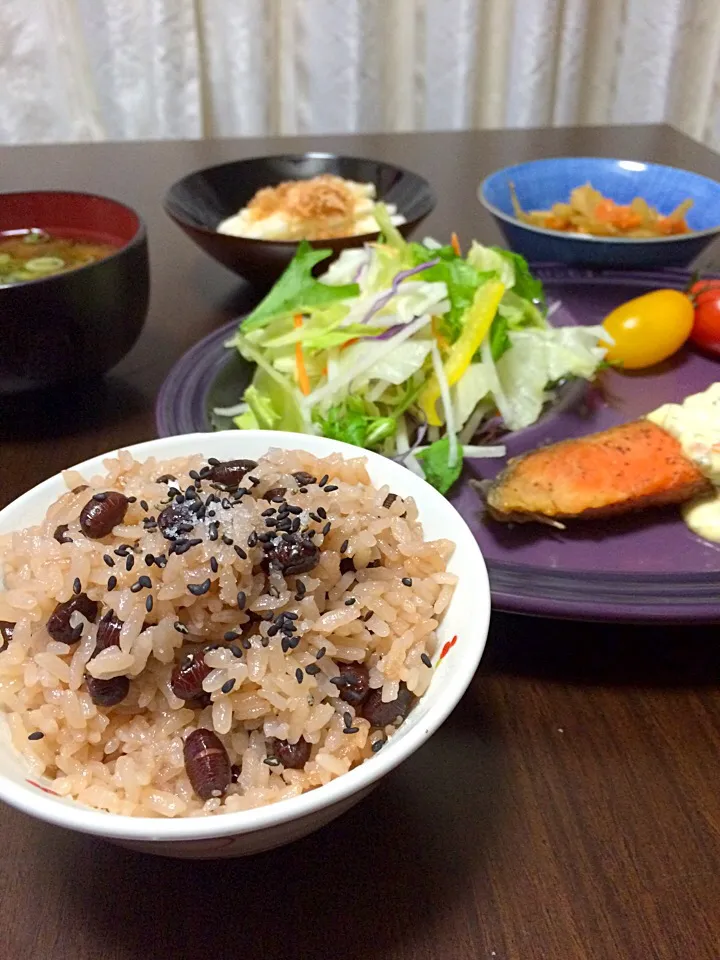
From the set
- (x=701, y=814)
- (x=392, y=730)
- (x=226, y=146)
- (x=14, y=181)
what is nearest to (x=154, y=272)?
(x=14, y=181)

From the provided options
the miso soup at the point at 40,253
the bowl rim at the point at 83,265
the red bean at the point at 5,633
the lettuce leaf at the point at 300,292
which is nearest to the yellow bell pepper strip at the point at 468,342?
the lettuce leaf at the point at 300,292

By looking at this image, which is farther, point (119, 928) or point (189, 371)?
point (189, 371)

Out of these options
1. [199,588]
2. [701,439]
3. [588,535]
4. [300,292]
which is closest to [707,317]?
[701,439]

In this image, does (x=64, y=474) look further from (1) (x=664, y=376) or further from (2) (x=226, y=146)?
(2) (x=226, y=146)

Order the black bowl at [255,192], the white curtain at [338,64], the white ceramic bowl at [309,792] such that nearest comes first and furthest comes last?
the white ceramic bowl at [309,792]
the black bowl at [255,192]
the white curtain at [338,64]

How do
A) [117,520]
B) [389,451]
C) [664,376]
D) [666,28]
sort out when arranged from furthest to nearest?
[666,28] → [664,376] → [389,451] → [117,520]

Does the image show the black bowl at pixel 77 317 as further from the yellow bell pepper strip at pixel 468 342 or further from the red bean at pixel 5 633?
the red bean at pixel 5 633

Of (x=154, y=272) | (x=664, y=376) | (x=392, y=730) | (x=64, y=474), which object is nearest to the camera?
(x=392, y=730)

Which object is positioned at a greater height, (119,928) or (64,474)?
(64,474)
